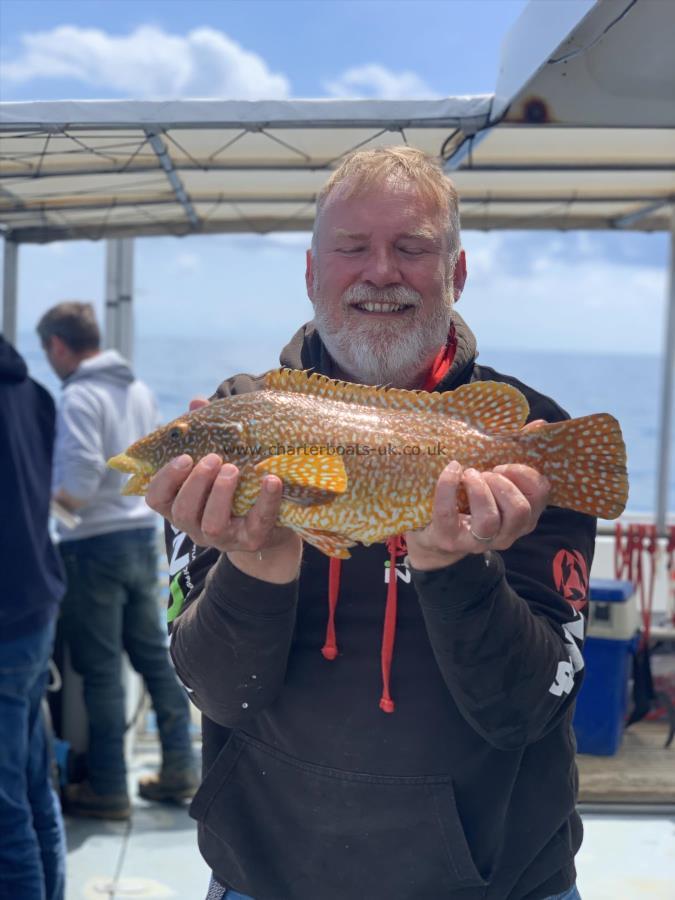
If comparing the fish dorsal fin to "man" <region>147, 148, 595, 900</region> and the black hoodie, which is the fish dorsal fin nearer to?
"man" <region>147, 148, 595, 900</region>

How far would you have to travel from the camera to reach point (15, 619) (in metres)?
4.23

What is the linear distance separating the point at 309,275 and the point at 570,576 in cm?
106

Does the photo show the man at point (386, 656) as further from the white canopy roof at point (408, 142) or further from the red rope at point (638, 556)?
the red rope at point (638, 556)

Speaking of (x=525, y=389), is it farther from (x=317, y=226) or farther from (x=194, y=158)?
(x=194, y=158)

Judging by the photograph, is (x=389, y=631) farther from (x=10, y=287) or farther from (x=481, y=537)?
(x=10, y=287)

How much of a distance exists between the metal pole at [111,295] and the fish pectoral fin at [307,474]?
281 inches

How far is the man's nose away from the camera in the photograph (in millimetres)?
2291

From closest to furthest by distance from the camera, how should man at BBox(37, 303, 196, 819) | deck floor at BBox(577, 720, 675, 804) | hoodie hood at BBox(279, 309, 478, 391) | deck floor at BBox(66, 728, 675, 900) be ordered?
hoodie hood at BBox(279, 309, 478, 391) → deck floor at BBox(66, 728, 675, 900) → deck floor at BBox(577, 720, 675, 804) → man at BBox(37, 303, 196, 819)

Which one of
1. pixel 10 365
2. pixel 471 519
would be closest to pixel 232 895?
pixel 471 519

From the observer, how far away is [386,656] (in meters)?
2.22

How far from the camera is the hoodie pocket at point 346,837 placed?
7.16 feet

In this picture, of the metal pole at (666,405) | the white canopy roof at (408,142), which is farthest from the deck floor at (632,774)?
the white canopy roof at (408,142)

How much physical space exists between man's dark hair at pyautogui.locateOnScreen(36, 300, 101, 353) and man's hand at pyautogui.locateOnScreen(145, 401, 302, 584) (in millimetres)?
4723

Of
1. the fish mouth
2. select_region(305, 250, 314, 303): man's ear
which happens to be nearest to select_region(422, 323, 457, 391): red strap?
select_region(305, 250, 314, 303): man's ear
